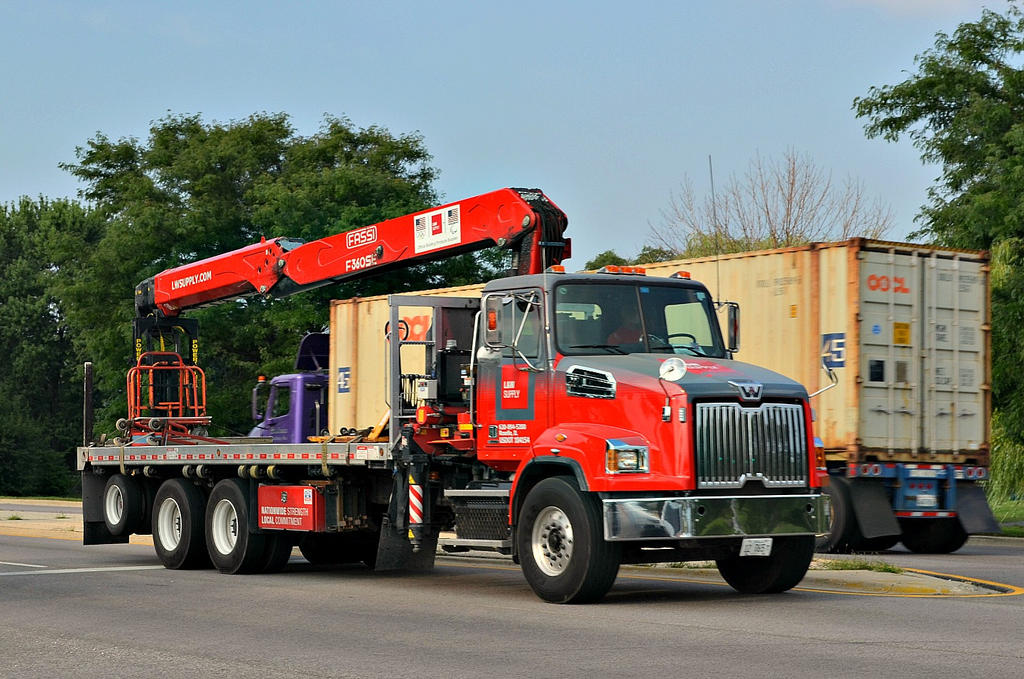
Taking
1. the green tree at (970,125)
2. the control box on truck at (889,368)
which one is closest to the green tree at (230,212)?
the green tree at (970,125)

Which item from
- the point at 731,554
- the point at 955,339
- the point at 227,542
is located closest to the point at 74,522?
the point at 227,542

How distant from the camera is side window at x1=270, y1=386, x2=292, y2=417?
25.4 metres

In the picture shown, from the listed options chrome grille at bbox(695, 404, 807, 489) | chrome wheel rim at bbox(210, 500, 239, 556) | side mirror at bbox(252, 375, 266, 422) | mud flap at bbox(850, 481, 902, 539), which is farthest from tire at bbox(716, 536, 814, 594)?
side mirror at bbox(252, 375, 266, 422)

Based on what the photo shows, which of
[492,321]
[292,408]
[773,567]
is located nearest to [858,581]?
[773,567]

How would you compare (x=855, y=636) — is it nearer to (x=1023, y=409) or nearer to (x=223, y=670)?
(x=223, y=670)

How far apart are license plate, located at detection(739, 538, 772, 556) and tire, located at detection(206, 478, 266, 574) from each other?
6493mm

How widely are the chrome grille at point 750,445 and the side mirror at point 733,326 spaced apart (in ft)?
4.81

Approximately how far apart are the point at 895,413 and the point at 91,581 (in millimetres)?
10594

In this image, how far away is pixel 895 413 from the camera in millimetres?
20250

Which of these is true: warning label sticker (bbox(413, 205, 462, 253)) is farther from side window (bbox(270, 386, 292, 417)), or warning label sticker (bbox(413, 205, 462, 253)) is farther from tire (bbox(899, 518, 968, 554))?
side window (bbox(270, 386, 292, 417))

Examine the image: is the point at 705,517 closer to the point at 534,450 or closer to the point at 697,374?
the point at 697,374

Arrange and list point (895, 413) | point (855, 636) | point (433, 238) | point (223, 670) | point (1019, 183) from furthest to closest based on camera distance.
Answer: point (1019, 183) < point (895, 413) < point (433, 238) < point (855, 636) < point (223, 670)

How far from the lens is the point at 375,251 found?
18.2 m

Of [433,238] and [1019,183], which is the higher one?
[1019,183]
